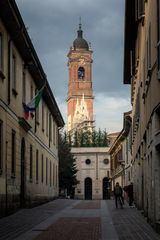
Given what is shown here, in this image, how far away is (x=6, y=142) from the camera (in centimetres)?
2364

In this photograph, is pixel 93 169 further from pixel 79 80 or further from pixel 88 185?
pixel 79 80

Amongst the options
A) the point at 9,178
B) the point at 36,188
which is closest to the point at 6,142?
the point at 9,178

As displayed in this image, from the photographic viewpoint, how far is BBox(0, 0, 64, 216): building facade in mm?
22797

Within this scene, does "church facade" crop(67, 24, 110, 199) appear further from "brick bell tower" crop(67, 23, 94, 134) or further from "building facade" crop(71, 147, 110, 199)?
"building facade" crop(71, 147, 110, 199)

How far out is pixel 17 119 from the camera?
1048 inches

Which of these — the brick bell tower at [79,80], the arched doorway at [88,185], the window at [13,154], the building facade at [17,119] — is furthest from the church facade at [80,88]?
the window at [13,154]

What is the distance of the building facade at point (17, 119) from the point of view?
2280cm

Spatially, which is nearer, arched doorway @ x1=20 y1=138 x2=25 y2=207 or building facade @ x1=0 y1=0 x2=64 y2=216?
building facade @ x1=0 y1=0 x2=64 y2=216

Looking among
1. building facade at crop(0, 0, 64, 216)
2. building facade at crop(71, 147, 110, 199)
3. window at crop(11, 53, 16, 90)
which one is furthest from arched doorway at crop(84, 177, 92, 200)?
window at crop(11, 53, 16, 90)

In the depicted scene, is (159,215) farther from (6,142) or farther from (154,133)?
(6,142)

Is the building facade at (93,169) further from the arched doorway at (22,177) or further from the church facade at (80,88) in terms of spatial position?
the arched doorway at (22,177)

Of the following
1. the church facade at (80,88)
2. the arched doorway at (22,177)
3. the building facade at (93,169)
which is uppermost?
the church facade at (80,88)

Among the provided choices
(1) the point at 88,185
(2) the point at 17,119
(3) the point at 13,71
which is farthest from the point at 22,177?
(1) the point at 88,185

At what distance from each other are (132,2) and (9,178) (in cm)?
845
